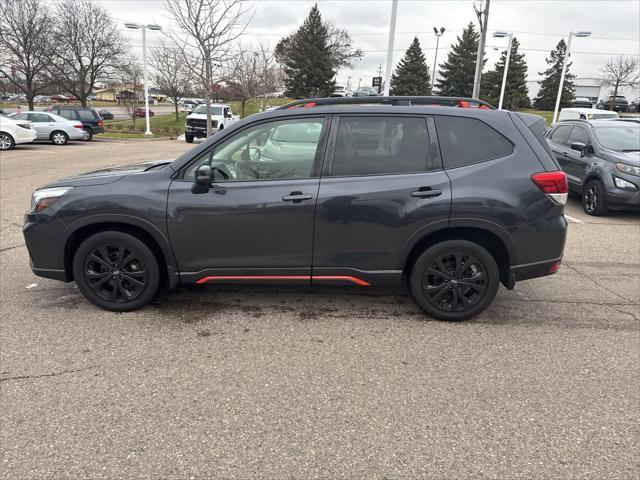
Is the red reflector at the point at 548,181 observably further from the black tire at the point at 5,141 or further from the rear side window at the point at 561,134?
the black tire at the point at 5,141

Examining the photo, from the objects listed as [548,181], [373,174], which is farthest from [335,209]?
[548,181]

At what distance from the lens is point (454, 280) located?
3.92 metres

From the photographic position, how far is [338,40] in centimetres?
6681

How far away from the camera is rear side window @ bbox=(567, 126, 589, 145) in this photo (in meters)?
9.18

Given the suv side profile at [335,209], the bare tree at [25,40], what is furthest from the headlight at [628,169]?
the bare tree at [25,40]

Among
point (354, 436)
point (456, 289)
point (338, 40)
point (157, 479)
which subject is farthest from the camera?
point (338, 40)

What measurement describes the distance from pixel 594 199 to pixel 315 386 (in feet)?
25.1

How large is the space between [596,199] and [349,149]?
21.9 feet

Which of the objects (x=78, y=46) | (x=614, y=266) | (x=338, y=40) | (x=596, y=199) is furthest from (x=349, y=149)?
(x=338, y=40)

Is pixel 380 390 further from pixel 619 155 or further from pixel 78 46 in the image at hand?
pixel 78 46

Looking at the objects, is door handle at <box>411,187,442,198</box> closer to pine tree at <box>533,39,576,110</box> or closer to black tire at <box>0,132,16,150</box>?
black tire at <box>0,132,16,150</box>

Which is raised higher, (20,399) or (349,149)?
(349,149)

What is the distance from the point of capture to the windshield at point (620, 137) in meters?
8.58

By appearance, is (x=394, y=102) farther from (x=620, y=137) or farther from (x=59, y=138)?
(x=59, y=138)
